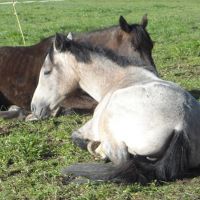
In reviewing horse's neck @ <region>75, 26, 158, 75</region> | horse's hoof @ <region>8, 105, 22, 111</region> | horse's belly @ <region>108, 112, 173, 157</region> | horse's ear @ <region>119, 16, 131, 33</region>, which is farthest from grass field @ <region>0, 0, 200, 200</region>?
horse's ear @ <region>119, 16, 131, 33</region>

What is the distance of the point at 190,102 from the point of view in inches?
225

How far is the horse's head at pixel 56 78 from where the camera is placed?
7.05 metres

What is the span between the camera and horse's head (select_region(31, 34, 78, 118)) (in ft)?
23.1

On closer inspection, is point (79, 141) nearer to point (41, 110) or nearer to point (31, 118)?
point (41, 110)

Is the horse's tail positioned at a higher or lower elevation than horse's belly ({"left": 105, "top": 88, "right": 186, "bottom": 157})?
lower

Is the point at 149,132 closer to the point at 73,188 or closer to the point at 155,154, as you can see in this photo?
the point at 155,154

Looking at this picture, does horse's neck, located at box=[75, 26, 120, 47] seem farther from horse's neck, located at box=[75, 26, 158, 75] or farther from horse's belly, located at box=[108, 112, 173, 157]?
horse's belly, located at box=[108, 112, 173, 157]

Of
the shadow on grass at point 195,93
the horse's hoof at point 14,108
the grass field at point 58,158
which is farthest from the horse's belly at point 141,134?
the shadow on grass at point 195,93

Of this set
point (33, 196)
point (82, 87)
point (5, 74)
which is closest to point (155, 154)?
point (33, 196)

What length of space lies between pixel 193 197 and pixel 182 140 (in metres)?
0.56

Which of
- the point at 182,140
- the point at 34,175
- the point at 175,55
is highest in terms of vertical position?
the point at 182,140

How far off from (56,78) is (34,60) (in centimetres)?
188

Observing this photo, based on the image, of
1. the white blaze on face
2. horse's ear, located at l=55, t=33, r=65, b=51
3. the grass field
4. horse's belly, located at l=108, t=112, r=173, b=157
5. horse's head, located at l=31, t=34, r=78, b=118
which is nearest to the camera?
the grass field

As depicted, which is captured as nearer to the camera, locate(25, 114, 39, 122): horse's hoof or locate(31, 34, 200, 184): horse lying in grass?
locate(31, 34, 200, 184): horse lying in grass
